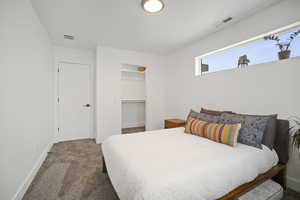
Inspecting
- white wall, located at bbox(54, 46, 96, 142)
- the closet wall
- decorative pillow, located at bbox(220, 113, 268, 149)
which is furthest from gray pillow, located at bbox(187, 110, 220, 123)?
white wall, located at bbox(54, 46, 96, 142)

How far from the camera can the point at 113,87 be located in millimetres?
3611

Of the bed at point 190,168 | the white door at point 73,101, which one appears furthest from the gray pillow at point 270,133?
the white door at point 73,101

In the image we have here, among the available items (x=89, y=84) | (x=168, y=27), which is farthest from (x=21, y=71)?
(x=168, y=27)

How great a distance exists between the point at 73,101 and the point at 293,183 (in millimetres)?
4639

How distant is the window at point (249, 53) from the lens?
1.86m

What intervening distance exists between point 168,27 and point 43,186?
330 centimetres

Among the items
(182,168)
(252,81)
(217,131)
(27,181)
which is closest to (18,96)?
(27,181)

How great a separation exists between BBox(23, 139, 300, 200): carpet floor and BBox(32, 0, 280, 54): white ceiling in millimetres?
2594

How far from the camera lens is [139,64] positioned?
4.01 meters

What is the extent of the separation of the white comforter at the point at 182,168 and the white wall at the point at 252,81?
0.76 m

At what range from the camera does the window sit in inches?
73.0

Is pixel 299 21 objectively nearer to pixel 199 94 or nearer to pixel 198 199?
pixel 199 94

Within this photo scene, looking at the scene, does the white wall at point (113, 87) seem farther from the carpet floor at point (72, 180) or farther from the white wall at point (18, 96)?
the white wall at point (18, 96)

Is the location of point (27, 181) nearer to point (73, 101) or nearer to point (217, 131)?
point (73, 101)
